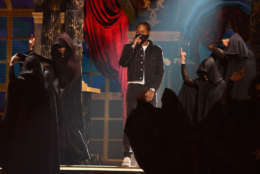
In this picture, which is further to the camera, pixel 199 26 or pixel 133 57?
pixel 199 26

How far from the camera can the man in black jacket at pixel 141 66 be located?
4289mm

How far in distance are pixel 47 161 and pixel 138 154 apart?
186cm

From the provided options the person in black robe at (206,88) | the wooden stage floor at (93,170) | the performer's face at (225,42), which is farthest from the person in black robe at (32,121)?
the performer's face at (225,42)

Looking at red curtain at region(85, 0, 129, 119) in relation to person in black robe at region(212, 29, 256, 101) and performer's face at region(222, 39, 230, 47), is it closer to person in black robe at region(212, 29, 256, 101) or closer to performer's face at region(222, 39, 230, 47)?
performer's face at region(222, 39, 230, 47)

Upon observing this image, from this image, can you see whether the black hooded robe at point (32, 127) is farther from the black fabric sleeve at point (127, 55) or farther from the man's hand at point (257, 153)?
the man's hand at point (257, 153)

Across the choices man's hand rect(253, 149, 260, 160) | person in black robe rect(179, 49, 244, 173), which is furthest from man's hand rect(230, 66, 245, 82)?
man's hand rect(253, 149, 260, 160)

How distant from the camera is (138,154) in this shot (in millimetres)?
1807

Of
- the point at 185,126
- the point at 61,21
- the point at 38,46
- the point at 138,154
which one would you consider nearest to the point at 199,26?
the point at 61,21

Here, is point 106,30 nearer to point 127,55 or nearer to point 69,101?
point 127,55

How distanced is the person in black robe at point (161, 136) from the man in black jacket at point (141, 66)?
220 centimetres

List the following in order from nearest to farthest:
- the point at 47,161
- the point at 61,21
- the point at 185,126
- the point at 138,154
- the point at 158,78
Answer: the point at 138,154
the point at 185,126
the point at 47,161
the point at 158,78
the point at 61,21

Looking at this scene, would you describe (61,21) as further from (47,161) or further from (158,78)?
(47,161)

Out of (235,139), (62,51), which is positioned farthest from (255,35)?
(62,51)

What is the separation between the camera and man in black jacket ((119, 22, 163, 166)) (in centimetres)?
429
